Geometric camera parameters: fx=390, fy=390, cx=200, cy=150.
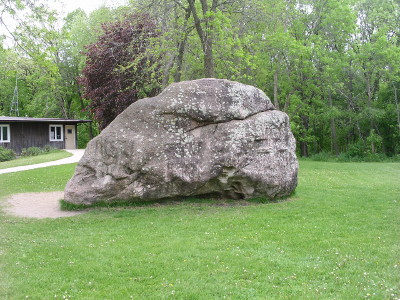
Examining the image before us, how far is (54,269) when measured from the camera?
676 centimetres

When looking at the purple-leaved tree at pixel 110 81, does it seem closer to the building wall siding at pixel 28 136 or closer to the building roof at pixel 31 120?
the building roof at pixel 31 120

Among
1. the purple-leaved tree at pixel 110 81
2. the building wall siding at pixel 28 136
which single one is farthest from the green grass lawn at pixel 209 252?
the building wall siding at pixel 28 136

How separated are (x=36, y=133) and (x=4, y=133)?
2937 mm

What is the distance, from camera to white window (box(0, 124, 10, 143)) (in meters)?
36.8

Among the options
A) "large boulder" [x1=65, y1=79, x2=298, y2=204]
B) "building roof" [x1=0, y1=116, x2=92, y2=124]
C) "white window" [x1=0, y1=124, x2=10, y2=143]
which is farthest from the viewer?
"white window" [x1=0, y1=124, x2=10, y2=143]

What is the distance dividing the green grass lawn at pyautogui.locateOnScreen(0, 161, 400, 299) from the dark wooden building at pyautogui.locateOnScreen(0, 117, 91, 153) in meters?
28.9

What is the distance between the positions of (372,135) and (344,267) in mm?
27493

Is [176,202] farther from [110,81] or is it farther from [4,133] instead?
[4,133]

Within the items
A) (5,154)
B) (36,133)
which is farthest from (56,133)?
(5,154)

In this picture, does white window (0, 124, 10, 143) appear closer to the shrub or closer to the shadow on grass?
the shrub

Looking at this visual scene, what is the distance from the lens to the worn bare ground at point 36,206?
11.6 m

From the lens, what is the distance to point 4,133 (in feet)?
121

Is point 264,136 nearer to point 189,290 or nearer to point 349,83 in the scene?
point 189,290

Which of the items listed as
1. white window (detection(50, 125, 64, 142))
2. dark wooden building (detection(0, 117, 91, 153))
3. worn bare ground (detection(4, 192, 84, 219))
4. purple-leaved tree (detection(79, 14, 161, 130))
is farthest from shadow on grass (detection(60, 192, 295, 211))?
white window (detection(50, 125, 64, 142))
